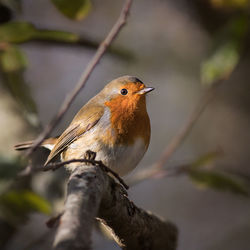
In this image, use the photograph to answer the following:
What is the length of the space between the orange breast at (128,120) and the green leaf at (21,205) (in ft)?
1.68

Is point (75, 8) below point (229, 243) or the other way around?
the other way around

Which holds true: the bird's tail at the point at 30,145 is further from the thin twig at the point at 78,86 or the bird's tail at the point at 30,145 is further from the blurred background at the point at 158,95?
the thin twig at the point at 78,86

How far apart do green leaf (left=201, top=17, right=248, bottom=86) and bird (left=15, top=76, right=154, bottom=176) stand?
0.34 meters

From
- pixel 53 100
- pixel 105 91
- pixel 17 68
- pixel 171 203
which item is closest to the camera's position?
pixel 17 68

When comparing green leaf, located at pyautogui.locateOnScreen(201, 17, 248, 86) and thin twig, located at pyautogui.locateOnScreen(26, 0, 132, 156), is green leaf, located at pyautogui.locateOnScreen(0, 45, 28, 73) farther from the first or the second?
green leaf, located at pyautogui.locateOnScreen(201, 17, 248, 86)

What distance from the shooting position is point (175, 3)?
4.32m

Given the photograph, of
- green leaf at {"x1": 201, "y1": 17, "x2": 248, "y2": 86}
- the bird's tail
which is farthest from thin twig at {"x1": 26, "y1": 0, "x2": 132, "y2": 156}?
the bird's tail

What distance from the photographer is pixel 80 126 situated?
2.68m

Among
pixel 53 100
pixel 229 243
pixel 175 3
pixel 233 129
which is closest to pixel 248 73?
pixel 233 129

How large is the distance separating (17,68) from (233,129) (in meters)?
2.33

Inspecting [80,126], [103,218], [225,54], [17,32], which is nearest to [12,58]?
[17,32]

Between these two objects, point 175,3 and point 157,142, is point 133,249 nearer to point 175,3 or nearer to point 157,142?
point 175,3

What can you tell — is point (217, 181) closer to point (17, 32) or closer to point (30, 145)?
point (30, 145)

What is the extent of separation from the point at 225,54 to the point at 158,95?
293cm
